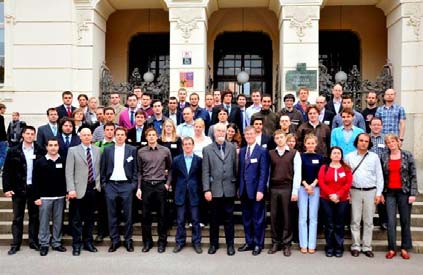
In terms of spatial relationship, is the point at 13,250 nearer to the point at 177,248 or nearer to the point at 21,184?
the point at 21,184

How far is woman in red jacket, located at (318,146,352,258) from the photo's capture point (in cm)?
675

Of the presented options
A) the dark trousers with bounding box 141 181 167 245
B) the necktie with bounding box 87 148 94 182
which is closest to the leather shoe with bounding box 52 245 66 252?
the necktie with bounding box 87 148 94 182

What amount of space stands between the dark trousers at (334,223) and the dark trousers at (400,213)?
64cm

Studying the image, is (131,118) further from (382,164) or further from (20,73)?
(20,73)

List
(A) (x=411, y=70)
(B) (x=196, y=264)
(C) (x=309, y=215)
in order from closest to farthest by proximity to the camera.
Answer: (B) (x=196, y=264), (C) (x=309, y=215), (A) (x=411, y=70)

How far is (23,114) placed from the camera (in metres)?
12.9

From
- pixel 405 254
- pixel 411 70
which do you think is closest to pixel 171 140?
pixel 405 254

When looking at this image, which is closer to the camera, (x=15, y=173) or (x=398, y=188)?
(x=398, y=188)

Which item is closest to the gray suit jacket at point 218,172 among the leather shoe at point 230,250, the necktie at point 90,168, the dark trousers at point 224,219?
the dark trousers at point 224,219

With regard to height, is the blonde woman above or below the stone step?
above

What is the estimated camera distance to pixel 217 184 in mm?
6980

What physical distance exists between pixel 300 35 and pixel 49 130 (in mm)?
7443

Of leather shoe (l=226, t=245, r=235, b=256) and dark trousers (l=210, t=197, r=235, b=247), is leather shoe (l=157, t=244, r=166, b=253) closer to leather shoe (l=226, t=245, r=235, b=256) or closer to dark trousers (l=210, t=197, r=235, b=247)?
dark trousers (l=210, t=197, r=235, b=247)

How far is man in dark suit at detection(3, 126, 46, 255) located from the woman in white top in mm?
A: 2432
